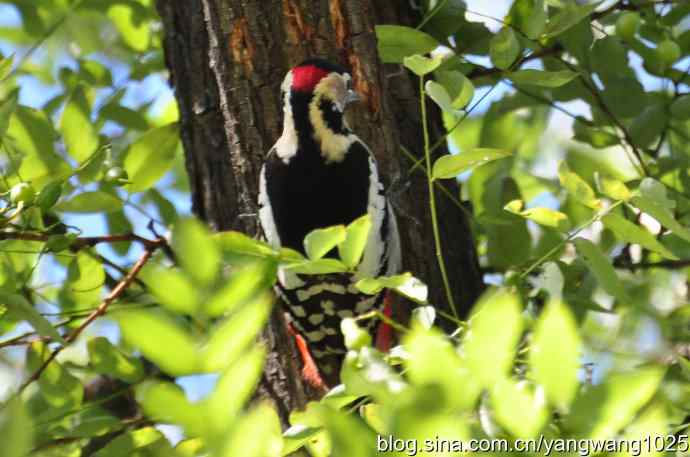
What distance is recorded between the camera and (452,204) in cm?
240

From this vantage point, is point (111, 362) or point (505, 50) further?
point (111, 362)

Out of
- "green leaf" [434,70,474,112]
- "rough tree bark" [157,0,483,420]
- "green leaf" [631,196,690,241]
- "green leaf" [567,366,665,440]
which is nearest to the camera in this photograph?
"green leaf" [567,366,665,440]

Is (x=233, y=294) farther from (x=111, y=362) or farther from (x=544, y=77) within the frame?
(x=111, y=362)

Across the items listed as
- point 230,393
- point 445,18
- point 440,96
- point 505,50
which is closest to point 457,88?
point 440,96

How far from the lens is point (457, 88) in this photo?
1.80 metres

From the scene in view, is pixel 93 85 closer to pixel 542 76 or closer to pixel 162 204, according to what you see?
pixel 162 204

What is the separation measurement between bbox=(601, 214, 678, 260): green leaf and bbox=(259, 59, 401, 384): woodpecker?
51 cm

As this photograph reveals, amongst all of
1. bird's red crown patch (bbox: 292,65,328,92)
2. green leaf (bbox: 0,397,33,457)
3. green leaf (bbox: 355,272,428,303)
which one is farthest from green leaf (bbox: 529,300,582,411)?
bird's red crown patch (bbox: 292,65,328,92)

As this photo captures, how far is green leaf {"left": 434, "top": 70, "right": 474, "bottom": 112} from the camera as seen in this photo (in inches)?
70.1

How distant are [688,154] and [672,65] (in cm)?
20

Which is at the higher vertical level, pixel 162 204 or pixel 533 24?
pixel 533 24

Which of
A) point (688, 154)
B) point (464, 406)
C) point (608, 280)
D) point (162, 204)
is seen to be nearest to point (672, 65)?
point (688, 154)

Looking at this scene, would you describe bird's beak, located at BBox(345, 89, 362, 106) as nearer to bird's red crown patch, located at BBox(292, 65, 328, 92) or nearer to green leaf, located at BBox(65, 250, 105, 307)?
bird's red crown patch, located at BBox(292, 65, 328, 92)

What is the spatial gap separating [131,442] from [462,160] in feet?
2.61
